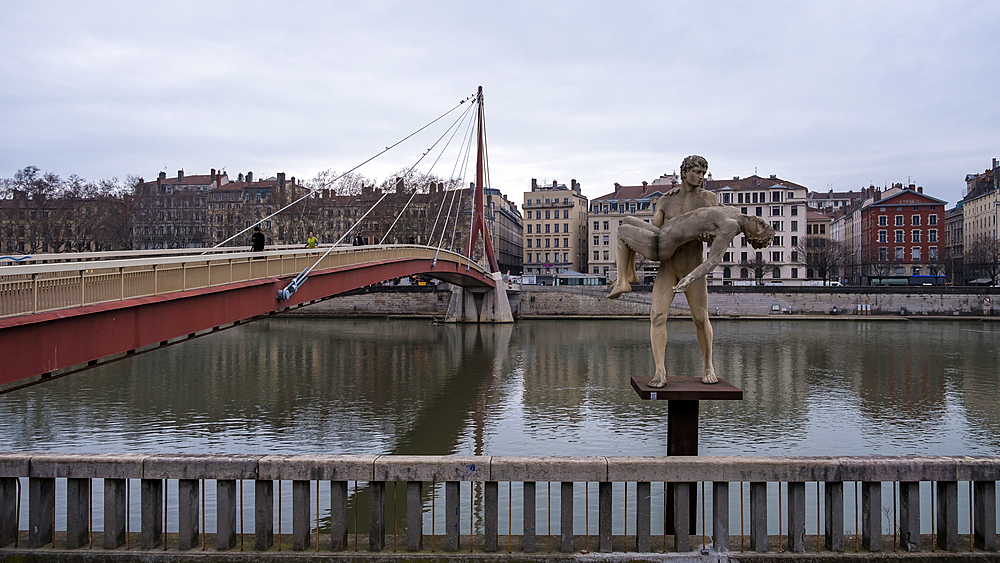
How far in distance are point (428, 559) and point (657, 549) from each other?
1.82 m

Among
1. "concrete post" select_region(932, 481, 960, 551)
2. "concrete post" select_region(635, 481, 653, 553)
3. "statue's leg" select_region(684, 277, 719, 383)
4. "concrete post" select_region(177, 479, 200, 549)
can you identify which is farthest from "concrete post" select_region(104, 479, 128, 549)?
"concrete post" select_region(932, 481, 960, 551)

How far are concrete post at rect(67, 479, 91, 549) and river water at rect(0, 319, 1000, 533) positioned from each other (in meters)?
5.34

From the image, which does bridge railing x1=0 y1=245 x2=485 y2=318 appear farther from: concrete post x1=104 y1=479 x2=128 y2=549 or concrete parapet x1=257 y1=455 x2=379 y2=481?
concrete parapet x1=257 y1=455 x2=379 y2=481

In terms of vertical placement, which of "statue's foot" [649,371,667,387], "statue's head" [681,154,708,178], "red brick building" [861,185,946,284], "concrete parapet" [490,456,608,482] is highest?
"red brick building" [861,185,946,284]

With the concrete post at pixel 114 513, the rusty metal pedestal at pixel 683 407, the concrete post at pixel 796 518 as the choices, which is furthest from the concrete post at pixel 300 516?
the concrete post at pixel 796 518

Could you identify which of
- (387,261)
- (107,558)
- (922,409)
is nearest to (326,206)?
(387,261)

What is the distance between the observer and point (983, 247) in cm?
7394

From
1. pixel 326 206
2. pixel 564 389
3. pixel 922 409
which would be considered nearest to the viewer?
pixel 922 409

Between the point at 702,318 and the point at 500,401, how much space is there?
45.1ft

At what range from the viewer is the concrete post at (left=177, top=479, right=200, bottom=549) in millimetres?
5785

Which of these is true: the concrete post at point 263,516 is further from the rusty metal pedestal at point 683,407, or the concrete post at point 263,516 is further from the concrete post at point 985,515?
the concrete post at point 985,515

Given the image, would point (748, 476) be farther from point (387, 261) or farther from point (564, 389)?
point (387, 261)

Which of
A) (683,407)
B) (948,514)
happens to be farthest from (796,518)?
(683,407)

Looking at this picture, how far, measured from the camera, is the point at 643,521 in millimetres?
5832
